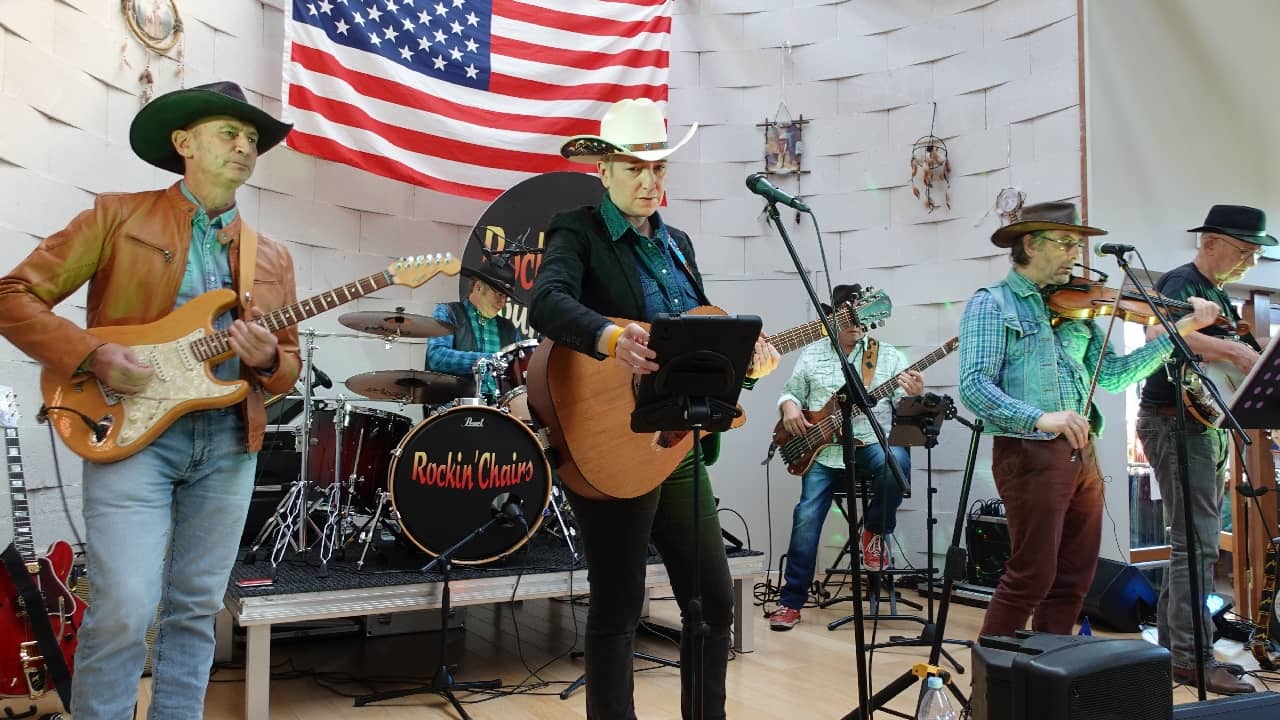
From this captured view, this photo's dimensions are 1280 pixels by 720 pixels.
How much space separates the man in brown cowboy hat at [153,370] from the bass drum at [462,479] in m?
1.41

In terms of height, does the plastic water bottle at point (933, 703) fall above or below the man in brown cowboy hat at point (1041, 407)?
below

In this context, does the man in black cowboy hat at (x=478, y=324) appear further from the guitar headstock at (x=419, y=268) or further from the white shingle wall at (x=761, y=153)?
the guitar headstock at (x=419, y=268)

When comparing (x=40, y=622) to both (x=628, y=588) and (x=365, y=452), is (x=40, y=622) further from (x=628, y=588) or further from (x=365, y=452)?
(x=628, y=588)

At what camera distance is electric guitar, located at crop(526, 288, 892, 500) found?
2236mm

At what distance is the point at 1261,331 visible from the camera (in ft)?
21.0

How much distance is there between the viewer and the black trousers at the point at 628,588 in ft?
7.43

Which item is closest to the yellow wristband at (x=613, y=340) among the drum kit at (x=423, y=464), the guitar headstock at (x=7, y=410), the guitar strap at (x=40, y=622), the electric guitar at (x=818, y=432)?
the drum kit at (x=423, y=464)

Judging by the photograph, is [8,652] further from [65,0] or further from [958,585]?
[958,585]

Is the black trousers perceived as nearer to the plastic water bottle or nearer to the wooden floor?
the plastic water bottle

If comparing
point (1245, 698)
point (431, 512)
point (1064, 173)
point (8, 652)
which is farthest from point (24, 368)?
point (1064, 173)

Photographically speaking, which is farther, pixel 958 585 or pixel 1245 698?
pixel 958 585

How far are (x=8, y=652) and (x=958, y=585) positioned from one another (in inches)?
200

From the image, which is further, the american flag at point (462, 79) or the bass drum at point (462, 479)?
the american flag at point (462, 79)

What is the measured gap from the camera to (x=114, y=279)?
2363 mm
